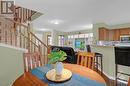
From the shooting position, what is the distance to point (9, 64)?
3.09 metres

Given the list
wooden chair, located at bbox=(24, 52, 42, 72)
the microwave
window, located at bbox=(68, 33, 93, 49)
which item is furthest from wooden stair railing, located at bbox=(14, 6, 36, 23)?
the microwave

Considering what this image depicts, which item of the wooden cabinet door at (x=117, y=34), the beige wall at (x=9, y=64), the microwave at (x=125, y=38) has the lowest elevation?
the beige wall at (x=9, y=64)

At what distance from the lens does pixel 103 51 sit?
436 centimetres

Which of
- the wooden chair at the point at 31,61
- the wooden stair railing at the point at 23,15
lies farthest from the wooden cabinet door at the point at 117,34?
the wooden chair at the point at 31,61

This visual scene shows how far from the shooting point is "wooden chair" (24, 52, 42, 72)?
215cm

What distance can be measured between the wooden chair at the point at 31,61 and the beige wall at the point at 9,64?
3.46 feet

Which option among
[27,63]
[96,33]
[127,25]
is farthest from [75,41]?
[27,63]

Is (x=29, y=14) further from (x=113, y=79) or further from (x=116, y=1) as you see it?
(x=113, y=79)

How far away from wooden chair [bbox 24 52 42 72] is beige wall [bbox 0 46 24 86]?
3.46 ft

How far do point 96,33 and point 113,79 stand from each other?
319 centimetres

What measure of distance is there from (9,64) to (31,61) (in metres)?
1.13

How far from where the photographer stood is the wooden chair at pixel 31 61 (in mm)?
2153

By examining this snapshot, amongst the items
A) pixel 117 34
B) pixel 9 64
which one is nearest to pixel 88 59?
pixel 9 64

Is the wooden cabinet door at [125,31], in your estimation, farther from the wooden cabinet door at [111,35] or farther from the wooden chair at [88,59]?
the wooden chair at [88,59]
